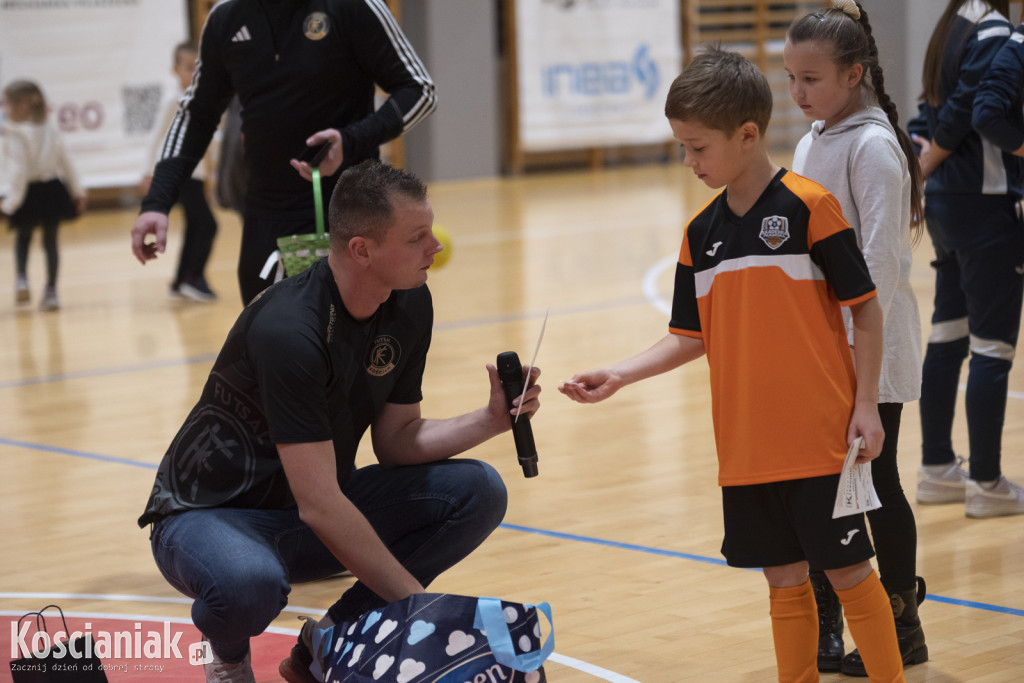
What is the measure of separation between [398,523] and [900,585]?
1.08 meters

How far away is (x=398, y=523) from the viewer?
284 centimetres

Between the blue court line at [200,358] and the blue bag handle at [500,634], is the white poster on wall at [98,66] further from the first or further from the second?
the blue bag handle at [500,634]

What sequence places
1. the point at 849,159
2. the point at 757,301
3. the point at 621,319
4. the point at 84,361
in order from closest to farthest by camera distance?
the point at 757,301, the point at 849,159, the point at 84,361, the point at 621,319

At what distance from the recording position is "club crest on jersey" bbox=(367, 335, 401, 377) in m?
2.77

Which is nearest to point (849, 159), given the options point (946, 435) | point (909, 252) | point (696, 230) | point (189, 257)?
point (909, 252)

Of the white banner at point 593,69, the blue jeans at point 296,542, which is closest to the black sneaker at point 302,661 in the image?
the blue jeans at point 296,542

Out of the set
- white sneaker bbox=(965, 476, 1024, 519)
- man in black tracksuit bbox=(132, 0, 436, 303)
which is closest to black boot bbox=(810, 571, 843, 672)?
white sneaker bbox=(965, 476, 1024, 519)

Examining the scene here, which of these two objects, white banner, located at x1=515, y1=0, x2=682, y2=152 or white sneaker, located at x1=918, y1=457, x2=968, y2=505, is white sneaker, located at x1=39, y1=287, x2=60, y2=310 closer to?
white sneaker, located at x1=918, y1=457, x2=968, y2=505

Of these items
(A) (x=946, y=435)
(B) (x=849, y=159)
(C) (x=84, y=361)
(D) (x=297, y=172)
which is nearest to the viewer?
(B) (x=849, y=159)

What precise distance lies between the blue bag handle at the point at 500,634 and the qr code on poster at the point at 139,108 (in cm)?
1292

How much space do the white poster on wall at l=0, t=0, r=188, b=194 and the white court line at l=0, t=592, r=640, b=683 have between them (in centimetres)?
1095

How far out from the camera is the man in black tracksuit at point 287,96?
12.2 ft

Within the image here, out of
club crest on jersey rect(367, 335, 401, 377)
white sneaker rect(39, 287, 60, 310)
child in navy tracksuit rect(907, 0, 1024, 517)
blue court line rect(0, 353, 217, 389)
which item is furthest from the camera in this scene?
white sneaker rect(39, 287, 60, 310)

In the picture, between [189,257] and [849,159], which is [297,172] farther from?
[189,257]
